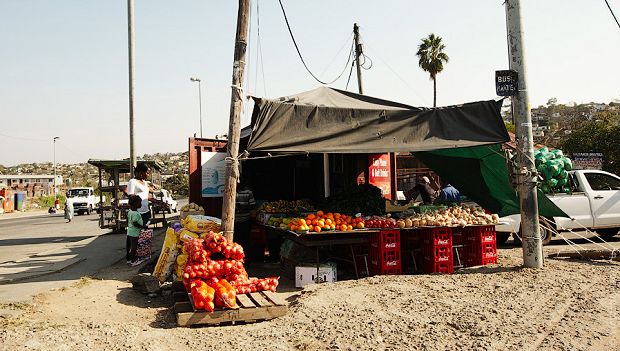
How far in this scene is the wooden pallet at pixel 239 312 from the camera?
18.0 feet

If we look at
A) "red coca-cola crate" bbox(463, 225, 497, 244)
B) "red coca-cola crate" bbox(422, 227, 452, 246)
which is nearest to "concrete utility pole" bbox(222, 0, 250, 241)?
"red coca-cola crate" bbox(422, 227, 452, 246)

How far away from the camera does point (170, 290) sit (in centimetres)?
722

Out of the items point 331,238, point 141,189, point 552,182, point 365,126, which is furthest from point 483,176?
point 141,189

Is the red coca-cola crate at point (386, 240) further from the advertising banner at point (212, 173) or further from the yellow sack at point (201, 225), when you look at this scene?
the advertising banner at point (212, 173)

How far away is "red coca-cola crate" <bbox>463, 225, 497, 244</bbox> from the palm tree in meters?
30.4

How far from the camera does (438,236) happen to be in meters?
8.41

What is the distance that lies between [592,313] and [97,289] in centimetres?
706

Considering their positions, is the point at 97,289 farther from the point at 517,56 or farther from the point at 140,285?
the point at 517,56

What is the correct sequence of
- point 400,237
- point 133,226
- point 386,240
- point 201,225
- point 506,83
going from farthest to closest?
point 133,226 < point 400,237 < point 506,83 < point 386,240 < point 201,225

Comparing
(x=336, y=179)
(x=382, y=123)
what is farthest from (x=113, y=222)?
(x=382, y=123)

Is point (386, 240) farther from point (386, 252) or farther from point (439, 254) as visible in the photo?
point (439, 254)

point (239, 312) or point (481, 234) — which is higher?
point (481, 234)

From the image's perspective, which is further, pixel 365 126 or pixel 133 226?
pixel 133 226

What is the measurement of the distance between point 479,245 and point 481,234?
0.71 feet
